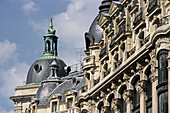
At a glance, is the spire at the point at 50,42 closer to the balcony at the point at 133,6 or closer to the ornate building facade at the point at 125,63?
the ornate building facade at the point at 125,63

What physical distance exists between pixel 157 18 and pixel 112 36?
13151 mm

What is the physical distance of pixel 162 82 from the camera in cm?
8450

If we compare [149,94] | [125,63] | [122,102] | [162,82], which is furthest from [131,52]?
[162,82]

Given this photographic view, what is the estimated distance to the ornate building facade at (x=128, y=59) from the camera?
85.6 metres

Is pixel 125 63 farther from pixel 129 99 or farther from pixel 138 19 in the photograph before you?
pixel 138 19

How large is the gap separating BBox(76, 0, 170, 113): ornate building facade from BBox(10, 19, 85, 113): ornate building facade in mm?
9628

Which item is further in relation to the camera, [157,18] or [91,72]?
[91,72]

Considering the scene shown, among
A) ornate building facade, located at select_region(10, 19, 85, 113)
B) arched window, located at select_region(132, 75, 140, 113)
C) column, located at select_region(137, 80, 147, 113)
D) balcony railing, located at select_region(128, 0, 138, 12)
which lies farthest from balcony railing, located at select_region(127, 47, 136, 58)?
ornate building facade, located at select_region(10, 19, 85, 113)

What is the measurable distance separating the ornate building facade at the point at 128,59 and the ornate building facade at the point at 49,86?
963 centimetres

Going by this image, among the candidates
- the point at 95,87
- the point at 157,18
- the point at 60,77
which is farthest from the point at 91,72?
the point at 60,77

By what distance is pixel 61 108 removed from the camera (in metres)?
124

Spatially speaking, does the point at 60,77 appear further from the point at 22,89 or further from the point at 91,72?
the point at 91,72

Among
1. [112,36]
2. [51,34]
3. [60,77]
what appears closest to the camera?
[112,36]

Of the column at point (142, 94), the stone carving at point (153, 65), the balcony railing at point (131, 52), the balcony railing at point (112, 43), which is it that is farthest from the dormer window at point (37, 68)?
the stone carving at point (153, 65)
